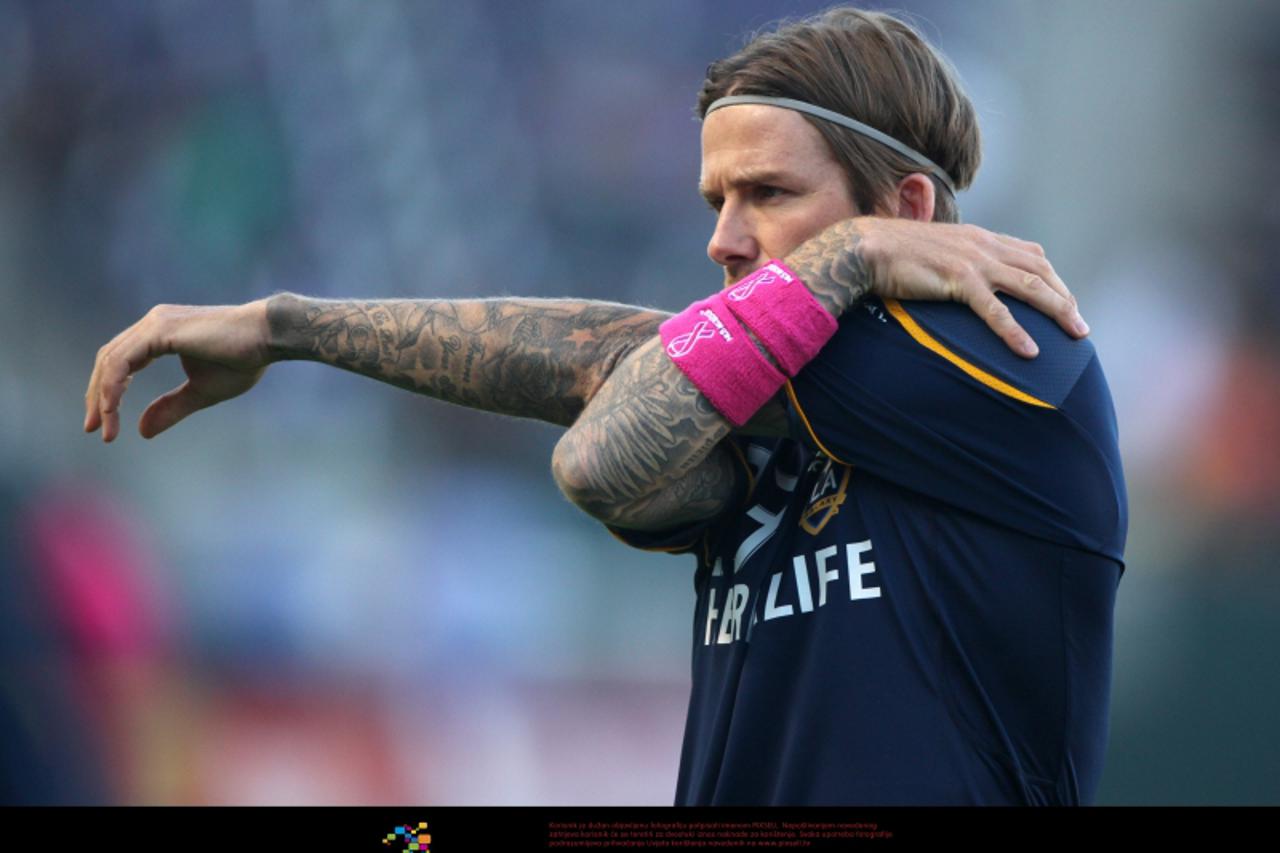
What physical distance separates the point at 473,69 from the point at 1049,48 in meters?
2.78

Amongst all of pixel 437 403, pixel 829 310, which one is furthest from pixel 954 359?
pixel 437 403

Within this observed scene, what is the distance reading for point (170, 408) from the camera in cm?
210

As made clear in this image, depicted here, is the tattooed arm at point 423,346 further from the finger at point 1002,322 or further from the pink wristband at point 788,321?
the finger at point 1002,322

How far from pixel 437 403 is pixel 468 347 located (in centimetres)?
407

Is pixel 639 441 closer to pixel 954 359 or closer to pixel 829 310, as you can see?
pixel 829 310

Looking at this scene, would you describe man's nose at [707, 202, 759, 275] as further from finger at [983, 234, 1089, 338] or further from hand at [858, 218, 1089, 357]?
finger at [983, 234, 1089, 338]

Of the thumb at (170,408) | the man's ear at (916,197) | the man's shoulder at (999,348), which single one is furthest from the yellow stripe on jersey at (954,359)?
the thumb at (170,408)

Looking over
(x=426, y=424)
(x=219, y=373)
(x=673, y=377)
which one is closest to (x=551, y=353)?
(x=673, y=377)

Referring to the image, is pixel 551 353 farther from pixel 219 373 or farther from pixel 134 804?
pixel 134 804

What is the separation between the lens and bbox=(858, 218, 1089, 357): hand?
1794 millimetres

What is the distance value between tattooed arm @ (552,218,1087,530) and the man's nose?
20 centimetres

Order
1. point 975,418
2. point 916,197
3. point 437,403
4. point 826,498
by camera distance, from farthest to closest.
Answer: point 437,403, point 916,197, point 826,498, point 975,418

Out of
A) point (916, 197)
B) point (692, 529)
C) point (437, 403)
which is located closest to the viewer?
point (692, 529)
